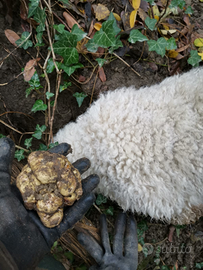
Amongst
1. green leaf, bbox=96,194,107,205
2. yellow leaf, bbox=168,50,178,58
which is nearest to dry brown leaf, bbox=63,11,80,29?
yellow leaf, bbox=168,50,178,58

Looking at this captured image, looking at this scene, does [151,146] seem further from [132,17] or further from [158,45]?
[132,17]

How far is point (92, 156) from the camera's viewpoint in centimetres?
168

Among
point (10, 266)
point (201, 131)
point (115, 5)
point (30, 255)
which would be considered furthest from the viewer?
point (115, 5)

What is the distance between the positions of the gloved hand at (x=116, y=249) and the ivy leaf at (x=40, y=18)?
1.73 m

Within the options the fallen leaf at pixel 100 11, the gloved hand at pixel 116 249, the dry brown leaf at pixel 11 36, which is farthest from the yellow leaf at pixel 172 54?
the gloved hand at pixel 116 249

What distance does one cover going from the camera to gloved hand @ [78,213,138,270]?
1.65 meters

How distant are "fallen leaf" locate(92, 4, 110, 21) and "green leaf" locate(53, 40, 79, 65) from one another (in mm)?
538

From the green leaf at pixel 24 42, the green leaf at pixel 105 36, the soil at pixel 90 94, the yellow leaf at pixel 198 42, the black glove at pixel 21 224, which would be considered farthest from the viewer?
the yellow leaf at pixel 198 42

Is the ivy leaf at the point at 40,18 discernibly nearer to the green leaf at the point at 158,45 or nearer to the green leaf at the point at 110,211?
the green leaf at the point at 158,45

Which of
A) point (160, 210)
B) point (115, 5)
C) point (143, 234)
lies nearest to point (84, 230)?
point (160, 210)

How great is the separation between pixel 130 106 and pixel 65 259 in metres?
1.66

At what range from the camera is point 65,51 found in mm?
1710

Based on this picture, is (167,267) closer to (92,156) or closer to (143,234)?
(143,234)

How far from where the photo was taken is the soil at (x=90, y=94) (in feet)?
6.08
